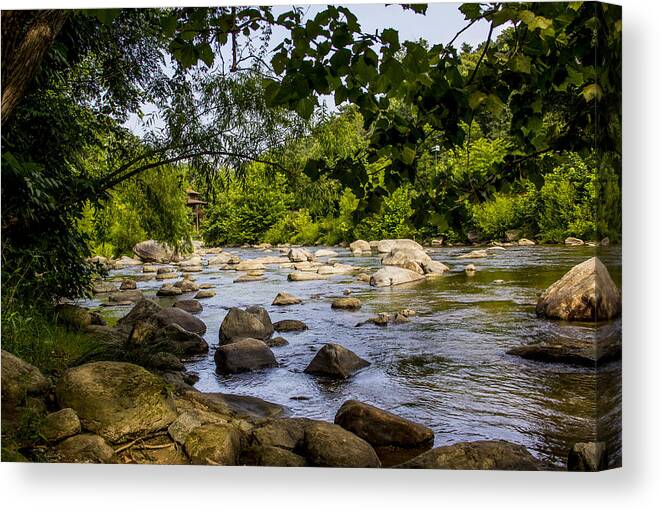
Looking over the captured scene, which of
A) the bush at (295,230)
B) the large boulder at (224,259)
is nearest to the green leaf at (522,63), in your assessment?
the bush at (295,230)

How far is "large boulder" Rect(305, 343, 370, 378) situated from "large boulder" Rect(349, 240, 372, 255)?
56 centimetres

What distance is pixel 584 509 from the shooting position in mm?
3160

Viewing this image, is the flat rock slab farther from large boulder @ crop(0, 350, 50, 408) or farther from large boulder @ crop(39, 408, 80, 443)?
large boulder @ crop(0, 350, 50, 408)

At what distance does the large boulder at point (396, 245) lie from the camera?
4070mm

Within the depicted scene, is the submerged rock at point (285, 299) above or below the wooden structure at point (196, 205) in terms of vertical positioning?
below

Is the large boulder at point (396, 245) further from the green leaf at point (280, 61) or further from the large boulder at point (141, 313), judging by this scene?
the green leaf at point (280, 61)

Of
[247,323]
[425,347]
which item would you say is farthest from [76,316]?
[425,347]

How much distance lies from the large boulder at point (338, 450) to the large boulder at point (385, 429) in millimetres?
83

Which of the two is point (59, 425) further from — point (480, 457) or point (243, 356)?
point (480, 457)

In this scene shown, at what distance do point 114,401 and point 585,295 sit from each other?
2.51m

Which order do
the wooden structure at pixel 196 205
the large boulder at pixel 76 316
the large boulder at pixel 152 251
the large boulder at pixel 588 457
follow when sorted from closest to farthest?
the large boulder at pixel 588 457 < the large boulder at pixel 76 316 < the large boulder at pixel 152 251 < the wooden structure at pixel 196 205

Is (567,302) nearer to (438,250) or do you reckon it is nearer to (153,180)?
(438,250)

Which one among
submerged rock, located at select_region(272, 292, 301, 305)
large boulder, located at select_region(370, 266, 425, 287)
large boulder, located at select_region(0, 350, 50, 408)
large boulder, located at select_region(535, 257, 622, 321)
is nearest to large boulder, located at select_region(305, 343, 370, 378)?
submerged rock, located at select_region(272, 292, 301, 305)

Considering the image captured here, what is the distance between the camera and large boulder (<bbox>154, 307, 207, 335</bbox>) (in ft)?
13.5
